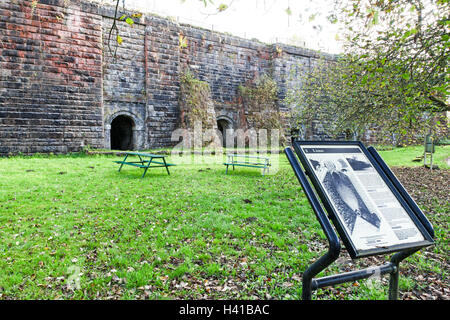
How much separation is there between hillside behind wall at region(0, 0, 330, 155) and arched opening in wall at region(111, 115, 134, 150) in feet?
4.52

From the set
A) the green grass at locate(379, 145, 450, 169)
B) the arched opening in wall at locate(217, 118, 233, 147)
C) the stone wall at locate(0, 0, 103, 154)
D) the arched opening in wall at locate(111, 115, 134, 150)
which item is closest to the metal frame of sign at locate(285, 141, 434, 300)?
the green grass at locate(379, 145, 450, 169)

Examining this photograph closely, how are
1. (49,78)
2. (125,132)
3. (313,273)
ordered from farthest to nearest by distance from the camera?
(125,132), (49,78), (313,273)

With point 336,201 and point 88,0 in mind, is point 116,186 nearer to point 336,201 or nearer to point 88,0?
point 336,201

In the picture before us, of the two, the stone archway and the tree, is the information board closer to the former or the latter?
the tree

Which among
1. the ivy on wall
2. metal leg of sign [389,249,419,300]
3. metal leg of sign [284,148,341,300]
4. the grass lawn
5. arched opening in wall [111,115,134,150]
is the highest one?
the ivy on wall

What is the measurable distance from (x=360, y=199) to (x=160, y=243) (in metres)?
2.76

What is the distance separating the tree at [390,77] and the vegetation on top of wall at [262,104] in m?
7.82

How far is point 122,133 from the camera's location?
17.0 m

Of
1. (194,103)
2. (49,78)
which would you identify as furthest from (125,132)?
(49,78)

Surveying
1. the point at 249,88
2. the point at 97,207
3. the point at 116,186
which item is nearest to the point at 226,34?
the point at 249,88

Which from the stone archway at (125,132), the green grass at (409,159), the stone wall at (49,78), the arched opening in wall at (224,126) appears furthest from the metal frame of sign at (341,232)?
the arched opening in wall at (224,126)

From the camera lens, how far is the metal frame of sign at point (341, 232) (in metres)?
1.79

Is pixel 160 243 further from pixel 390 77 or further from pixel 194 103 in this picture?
pixel 194 103

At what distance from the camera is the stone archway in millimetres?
14352
